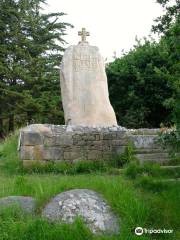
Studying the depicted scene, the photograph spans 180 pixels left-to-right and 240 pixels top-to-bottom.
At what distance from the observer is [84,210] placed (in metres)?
5.43

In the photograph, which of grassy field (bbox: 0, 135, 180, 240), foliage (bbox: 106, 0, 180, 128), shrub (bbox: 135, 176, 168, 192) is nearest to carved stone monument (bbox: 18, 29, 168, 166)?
grassy field (bbox: 0, 135, 180, 240)

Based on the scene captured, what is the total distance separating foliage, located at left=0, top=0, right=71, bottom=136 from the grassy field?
50.8 feet

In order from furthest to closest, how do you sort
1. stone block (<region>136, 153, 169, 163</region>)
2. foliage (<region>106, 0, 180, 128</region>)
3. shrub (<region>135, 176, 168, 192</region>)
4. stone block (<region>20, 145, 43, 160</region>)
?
foliage (<region>106, 0, 180, 128</region>) → stone block (<region>136, 153, 169, 163</region>) → stone block (<region>20, 145, 43, 160</region>) → shrub (<region>135, 176, 168, 192</region>)

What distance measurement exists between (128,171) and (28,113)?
1619 cm

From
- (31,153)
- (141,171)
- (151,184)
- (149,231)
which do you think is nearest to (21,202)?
(149,231)

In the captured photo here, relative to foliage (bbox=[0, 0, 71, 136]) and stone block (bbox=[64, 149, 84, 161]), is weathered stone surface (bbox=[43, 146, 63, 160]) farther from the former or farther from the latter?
foliage (bbox=[0, 0, 71, 136])

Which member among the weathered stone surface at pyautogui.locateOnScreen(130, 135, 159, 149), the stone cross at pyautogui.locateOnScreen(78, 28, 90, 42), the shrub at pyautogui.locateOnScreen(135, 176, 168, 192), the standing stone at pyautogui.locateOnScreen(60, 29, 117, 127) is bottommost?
the shrub at pyautogui.locateOnScreen(135, 176, 168, 192)

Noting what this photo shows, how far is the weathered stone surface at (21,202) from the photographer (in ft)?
17.9

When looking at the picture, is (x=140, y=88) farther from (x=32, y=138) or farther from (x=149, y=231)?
(x=149, y=231)

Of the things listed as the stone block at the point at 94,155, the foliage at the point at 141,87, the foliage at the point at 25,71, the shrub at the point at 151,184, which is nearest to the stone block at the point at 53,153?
the stone block at the point at 94,155

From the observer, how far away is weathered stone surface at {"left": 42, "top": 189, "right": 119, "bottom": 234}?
523cm

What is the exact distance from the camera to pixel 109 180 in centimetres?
645

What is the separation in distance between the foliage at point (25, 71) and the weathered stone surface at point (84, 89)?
11617mm

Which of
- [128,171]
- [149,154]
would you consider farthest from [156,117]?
[128,171]
